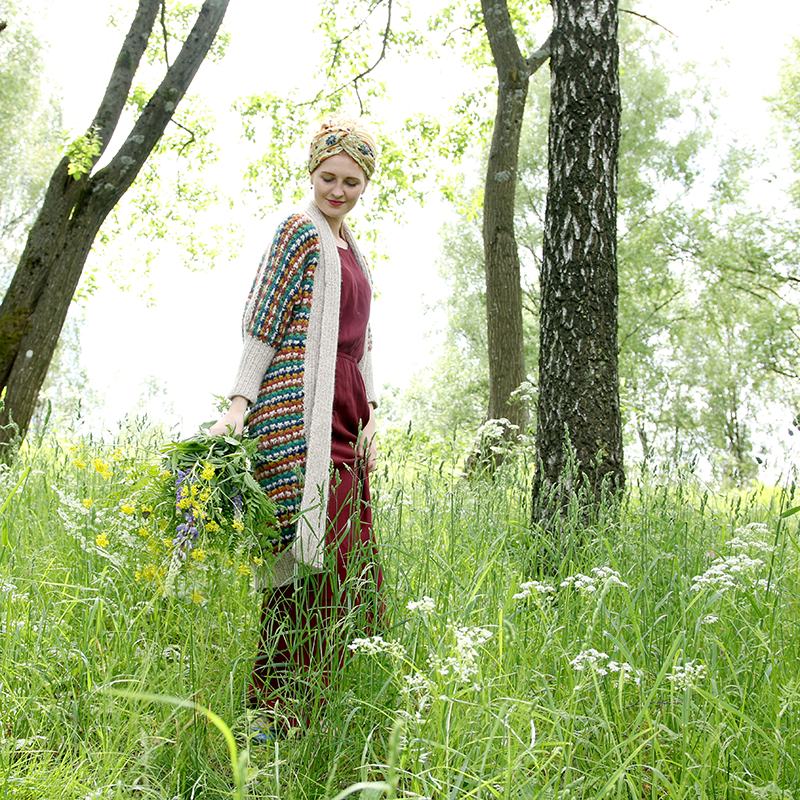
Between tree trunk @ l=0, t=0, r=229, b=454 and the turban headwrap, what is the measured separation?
4107 mm

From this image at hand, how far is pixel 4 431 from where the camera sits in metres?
5.76

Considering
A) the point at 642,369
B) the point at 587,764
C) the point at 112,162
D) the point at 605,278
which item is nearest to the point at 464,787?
the point at 587,764

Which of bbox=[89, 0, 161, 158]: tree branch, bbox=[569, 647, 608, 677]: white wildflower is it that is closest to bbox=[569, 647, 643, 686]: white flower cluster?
bbox=[569, 647, 608, 677]: white wildflower

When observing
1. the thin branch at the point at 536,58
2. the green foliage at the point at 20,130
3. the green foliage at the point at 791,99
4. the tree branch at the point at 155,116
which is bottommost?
the tree branch at the point at 155,116

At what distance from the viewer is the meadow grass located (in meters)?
1.76

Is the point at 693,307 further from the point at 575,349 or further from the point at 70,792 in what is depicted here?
the point at 70,792

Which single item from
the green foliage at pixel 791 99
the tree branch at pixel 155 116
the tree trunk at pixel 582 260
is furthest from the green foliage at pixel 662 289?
the tree trunk at pixel 582 260

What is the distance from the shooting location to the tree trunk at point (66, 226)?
19.7ft

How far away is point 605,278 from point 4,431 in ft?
15.5


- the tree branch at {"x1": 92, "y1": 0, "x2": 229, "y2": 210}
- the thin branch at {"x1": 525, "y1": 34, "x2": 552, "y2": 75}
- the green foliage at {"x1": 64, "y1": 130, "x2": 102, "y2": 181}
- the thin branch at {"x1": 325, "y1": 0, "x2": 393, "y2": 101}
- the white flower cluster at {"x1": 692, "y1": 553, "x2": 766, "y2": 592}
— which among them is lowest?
the white flower cluster at {"x1": 692, "y1": 553, "x2": 766, "y2": 592}

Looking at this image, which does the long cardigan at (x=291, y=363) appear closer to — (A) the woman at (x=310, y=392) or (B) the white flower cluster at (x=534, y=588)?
(A) the woman at (x=310, y=392)

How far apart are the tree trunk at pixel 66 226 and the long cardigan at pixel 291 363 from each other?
396 cm

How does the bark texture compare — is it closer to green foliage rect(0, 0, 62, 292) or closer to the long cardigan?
the long cardigan

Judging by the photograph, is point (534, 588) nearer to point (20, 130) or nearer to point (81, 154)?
point (81, 154)
